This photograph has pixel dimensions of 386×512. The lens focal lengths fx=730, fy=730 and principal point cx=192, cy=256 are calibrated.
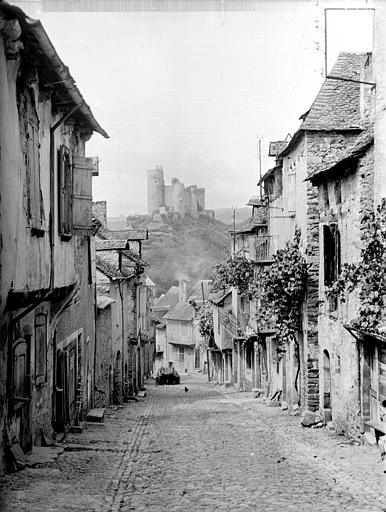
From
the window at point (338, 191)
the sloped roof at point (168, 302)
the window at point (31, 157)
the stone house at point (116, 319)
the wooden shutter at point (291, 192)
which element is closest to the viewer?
the window at point (31, 157)

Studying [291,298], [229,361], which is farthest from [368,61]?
[229,361]

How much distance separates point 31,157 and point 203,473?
592 cm

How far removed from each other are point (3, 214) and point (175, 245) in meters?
86.5

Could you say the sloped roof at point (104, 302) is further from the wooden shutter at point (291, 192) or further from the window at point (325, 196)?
the window at point (325, 196)


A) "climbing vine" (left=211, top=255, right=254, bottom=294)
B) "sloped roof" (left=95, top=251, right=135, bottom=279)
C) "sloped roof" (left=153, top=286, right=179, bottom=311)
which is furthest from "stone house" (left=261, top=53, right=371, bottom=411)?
"sloped roof" (left=153, top=286, right=179, bottom=311)

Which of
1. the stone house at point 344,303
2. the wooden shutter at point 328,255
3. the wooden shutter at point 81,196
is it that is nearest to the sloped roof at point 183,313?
the stone house at point 344,303

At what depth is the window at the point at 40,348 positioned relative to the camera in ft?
44.1

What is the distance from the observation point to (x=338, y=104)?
20.9 m

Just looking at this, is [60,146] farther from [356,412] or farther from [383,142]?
[356,412]

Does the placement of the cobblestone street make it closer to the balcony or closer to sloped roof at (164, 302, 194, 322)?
the balcony

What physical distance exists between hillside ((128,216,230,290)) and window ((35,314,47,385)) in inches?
2812

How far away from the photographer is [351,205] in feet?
51.3

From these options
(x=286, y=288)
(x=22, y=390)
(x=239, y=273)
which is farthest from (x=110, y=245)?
(x=22, y=390)

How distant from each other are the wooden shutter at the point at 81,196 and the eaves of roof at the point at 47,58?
103cm
